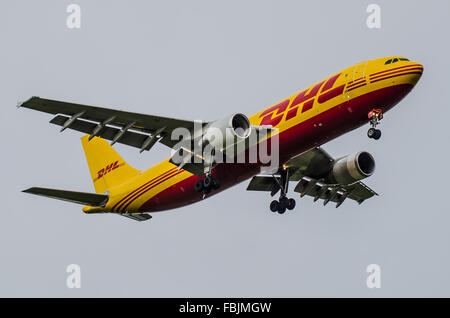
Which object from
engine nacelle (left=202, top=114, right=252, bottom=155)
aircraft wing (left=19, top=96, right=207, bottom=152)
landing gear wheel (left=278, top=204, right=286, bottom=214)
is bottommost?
landing gear wheel (left=278, top=204, right=286, bottom=214)

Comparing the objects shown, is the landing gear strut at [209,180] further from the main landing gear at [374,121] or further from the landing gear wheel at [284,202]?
the main landing gear at [374,121]

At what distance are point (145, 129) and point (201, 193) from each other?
435cm

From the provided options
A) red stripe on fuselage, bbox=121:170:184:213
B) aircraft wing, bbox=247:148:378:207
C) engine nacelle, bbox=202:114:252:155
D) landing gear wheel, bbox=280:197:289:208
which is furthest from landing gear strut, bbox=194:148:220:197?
aircraft wing, bbox=247:148:378:207

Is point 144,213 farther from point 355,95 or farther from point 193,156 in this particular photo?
point 355,95

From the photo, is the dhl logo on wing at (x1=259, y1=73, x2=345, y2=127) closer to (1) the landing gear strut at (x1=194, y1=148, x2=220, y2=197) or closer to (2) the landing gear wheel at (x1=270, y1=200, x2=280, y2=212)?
(1) the landing gear strut at (x1=194, y1=148, x2=220, y2=197)

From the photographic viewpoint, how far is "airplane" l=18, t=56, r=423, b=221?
34.1 m

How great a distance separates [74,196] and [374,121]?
16.8 metres

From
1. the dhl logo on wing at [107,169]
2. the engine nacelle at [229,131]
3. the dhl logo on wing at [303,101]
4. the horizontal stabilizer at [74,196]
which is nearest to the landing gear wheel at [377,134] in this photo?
the dhl logo on wing at [303,101]

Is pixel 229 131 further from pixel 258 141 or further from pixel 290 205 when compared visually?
pixel 290 205

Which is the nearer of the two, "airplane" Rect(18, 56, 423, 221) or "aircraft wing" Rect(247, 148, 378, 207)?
Answer: "airplane" Rect(18, 56, 423, 221)

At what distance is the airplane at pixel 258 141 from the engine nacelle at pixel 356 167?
0.05 m

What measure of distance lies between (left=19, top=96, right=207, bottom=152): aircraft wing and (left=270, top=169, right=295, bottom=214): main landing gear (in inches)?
249

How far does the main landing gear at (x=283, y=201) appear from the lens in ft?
131

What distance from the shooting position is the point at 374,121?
3375 centimetres
